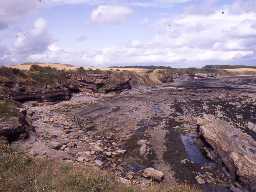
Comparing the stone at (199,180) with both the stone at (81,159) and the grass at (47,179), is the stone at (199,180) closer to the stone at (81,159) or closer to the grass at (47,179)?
the stone at (81,159)

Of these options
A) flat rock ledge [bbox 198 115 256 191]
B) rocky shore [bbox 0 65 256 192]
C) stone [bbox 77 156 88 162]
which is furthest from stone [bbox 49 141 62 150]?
flat rock ledge [bbox 198 115 256 191]

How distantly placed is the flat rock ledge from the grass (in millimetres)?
12953

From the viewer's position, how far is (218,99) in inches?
3046

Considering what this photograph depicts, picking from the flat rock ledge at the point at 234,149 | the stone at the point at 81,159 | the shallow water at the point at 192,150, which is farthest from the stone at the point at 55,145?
the flat rock ledge at the point at 234,149

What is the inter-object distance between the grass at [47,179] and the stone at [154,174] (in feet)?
37.8

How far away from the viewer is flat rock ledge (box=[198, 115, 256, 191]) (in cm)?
2955

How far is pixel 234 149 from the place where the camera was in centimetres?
3419

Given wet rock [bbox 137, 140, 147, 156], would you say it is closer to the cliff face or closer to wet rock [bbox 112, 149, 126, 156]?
wet rock [bbox 112, 149, 126, 156]

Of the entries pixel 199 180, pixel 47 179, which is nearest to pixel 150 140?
pixel 199 180

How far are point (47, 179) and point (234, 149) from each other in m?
20.9

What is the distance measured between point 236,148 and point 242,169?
15.5 feet

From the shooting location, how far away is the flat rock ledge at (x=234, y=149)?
29.6 metres

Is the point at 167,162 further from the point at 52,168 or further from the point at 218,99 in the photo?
the point at 218,99

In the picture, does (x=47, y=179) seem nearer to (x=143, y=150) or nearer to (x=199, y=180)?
(x=199, y=180)
